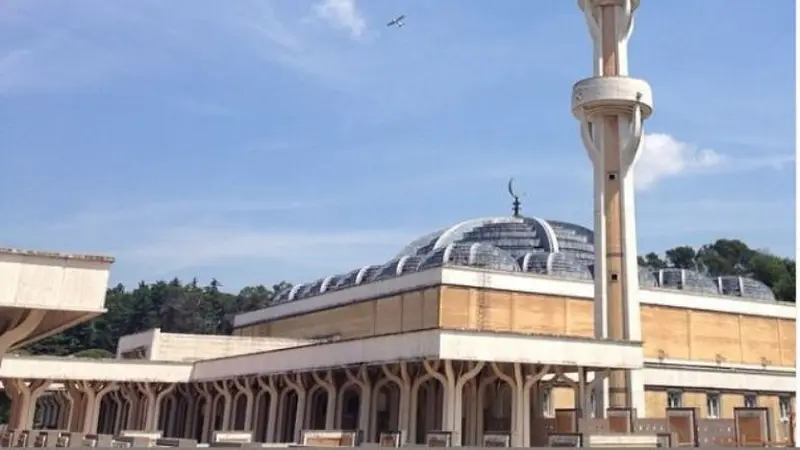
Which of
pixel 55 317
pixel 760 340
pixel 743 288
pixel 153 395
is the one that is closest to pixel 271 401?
pixel 153 395

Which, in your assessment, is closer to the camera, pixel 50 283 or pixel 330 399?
pixel 50 283

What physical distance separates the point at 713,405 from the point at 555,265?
11.0 meters

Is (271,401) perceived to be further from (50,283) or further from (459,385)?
(50,283)

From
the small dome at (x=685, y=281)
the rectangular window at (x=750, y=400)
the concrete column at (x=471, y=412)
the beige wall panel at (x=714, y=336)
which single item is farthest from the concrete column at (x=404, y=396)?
the small dome at (x=685, y=281)

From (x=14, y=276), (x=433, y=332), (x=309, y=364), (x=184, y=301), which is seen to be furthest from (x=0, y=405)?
(x=14, y=276)

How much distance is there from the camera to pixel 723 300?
158 ft

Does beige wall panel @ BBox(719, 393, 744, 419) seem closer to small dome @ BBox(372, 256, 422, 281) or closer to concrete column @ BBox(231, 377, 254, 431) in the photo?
small dome @ BBox(372, 256, 422, 281)

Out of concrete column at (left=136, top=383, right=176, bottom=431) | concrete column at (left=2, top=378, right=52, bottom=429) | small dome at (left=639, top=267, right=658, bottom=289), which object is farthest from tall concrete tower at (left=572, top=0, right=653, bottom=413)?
concrete column at (left=2, top=378, right=52, bottom=429)

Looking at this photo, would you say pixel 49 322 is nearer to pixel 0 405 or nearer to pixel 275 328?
pixel 275 328

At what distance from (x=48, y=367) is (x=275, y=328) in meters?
16.3

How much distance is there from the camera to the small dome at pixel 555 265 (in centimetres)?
4481

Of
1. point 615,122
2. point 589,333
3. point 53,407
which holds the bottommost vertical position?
point 53,407

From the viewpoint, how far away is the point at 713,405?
4278 centimetres

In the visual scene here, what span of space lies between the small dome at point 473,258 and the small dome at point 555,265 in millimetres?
1479
